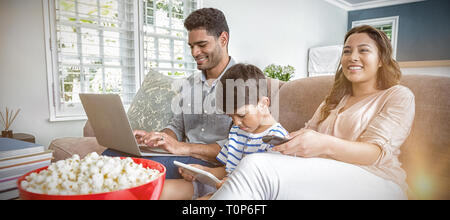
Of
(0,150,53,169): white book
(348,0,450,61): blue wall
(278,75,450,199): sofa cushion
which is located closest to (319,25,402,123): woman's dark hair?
(278,75,450,199): sofa cushion

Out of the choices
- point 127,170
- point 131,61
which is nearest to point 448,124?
point 127,170

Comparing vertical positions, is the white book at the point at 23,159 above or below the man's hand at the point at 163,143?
above

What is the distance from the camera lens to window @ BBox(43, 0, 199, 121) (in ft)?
7.58

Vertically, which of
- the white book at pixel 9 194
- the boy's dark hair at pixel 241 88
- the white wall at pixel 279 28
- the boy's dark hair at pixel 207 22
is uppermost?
the white wall at pixel 279 28

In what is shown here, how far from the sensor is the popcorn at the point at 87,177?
0.49 metres

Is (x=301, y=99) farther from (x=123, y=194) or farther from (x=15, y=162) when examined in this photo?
(x=15, y=162)

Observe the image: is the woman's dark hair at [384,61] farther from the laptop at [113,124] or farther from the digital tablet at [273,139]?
the laptop at [113,124]

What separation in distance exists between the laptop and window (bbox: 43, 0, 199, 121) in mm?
1506

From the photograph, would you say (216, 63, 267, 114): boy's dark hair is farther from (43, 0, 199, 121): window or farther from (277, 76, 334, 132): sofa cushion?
(43, 0, 199, 121): window

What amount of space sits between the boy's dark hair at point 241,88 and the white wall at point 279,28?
102 inches

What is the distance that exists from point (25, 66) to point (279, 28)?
3572 mm

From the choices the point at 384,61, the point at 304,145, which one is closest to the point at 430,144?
the point at 384,61

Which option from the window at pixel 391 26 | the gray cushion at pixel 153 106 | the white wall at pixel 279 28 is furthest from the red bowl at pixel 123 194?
the window at pixel 391 26
